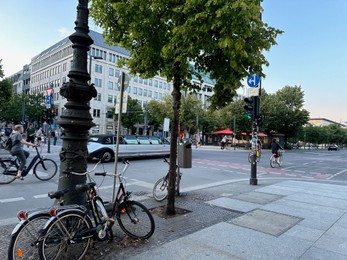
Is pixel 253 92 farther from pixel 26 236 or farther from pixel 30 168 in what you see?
pixel 26 236

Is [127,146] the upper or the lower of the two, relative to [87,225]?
upper

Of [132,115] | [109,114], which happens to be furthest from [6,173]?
[109,114]

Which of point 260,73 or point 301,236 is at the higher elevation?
point 260,73

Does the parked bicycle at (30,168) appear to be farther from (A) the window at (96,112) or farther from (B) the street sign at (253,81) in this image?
(A) the window at (96,112)

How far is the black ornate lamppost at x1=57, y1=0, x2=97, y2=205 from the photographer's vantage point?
404 centimetres

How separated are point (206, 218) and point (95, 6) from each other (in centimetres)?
485

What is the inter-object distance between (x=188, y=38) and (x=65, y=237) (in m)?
3.54

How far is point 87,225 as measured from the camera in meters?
3.59

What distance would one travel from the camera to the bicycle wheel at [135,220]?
436 cm

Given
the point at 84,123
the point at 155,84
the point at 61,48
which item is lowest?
the point at 84,123

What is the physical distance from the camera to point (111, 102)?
72438mm

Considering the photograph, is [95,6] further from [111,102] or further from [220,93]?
[111,102]

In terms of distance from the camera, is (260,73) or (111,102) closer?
(260,73)

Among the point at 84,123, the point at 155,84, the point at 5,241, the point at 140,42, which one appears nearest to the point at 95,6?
the point at 140,42
